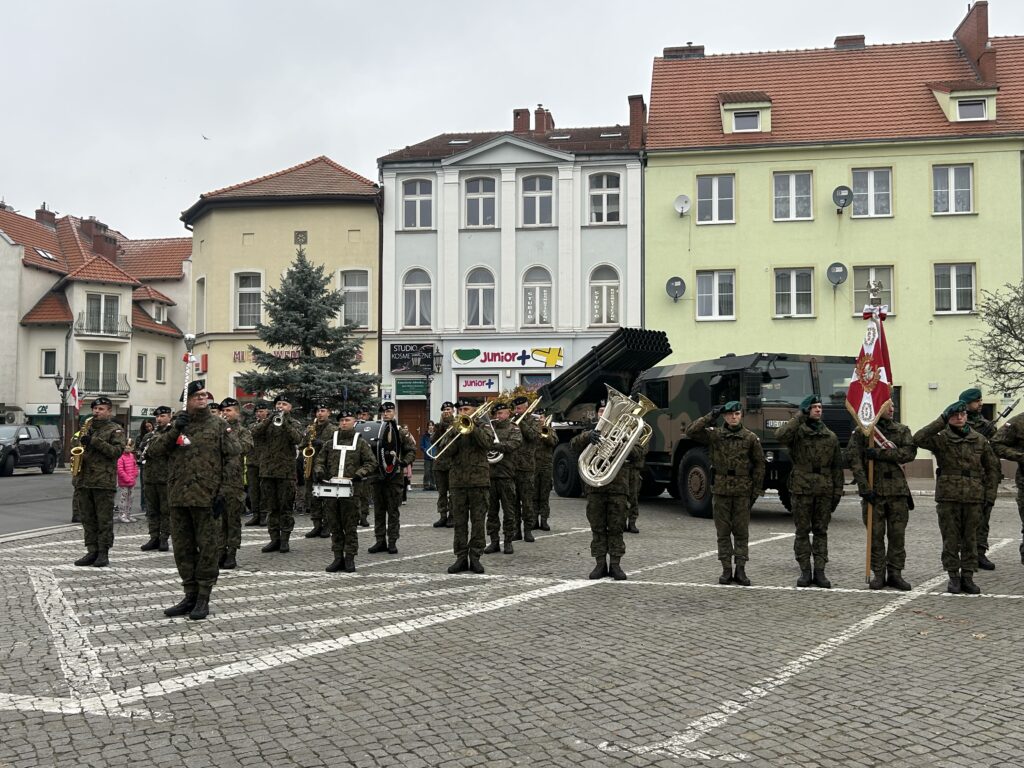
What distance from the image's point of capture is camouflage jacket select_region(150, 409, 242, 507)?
8.05 meters

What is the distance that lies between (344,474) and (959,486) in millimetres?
6409

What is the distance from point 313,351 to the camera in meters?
22.2

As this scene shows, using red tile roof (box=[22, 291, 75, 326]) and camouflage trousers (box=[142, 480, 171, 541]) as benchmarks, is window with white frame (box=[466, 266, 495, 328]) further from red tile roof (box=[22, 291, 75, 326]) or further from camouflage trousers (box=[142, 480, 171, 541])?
red tile roof (box=[22, 291, 75, 326])

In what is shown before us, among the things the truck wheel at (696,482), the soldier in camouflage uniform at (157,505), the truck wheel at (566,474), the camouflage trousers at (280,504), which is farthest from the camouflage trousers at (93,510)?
the truck wheel at (566,474)

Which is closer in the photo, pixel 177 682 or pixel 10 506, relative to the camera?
pixel 177 682

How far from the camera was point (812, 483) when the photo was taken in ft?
31.2

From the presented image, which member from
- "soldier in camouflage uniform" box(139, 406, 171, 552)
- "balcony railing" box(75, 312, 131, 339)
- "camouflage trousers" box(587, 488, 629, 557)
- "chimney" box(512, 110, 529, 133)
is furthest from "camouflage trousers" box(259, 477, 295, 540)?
"balcony railing" box(75, 312, 131, 339)

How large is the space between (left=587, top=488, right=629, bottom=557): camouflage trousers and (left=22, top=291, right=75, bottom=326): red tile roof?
43.5m

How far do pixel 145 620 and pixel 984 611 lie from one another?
7.20m

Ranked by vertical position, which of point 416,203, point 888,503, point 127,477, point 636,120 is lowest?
point 127,477

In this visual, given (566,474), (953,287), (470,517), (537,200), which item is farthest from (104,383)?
(470,517)

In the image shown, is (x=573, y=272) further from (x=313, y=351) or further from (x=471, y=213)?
(x=313, y=351)

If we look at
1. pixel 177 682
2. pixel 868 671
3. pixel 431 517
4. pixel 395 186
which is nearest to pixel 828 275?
pixel 395 186

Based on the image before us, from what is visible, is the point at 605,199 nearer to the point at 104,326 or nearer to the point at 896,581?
the point at 896,581
